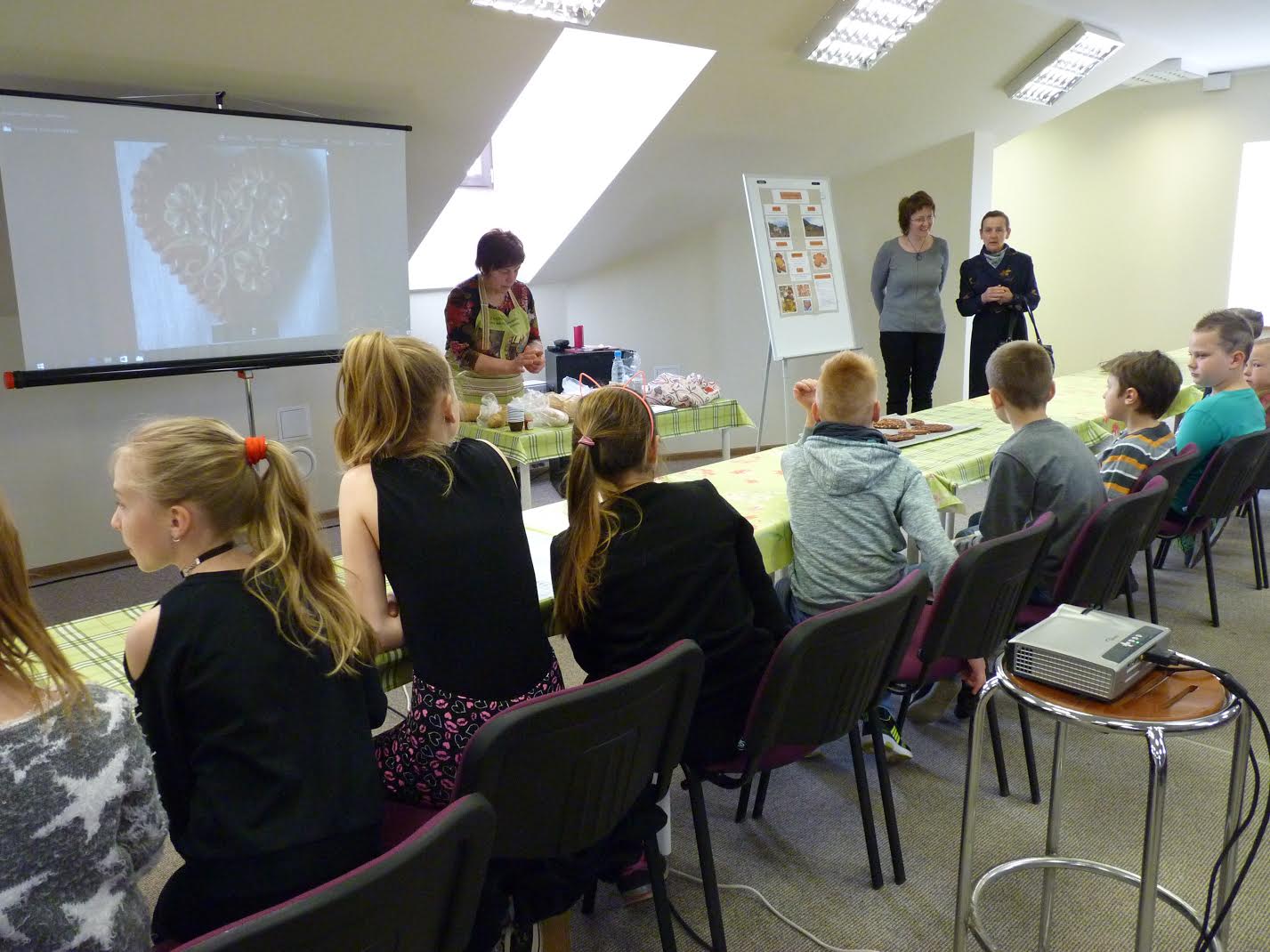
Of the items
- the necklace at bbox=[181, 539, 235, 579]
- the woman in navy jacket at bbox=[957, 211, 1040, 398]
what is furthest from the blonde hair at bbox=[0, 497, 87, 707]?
the woman in navy jacket at bbox=[957, 211, 1040, 398]

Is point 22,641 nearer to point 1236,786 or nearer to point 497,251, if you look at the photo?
point 1236,786

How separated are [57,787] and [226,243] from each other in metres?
3.28

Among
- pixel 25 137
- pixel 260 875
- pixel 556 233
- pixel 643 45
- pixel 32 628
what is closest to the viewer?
pixel 32 628

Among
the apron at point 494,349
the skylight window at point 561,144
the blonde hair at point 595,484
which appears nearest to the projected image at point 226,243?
the apron at point 494,349

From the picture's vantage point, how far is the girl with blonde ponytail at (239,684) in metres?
1.12

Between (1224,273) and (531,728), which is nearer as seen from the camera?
(531,728)

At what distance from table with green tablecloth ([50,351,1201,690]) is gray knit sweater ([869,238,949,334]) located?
112 centimetres

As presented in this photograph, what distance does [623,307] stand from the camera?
631cm

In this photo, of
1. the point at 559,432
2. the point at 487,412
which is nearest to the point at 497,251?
the point at 487,412

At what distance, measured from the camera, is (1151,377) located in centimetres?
274

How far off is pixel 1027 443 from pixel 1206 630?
139 centimetres

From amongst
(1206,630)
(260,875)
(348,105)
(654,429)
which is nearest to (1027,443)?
(654,429)

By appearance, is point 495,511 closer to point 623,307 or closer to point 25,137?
point 25,137

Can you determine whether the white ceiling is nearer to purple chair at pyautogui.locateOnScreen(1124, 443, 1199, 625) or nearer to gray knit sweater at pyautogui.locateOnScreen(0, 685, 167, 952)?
purple chair at pyautogui.locateOnScreen(1124, 443, 1199, 625)
